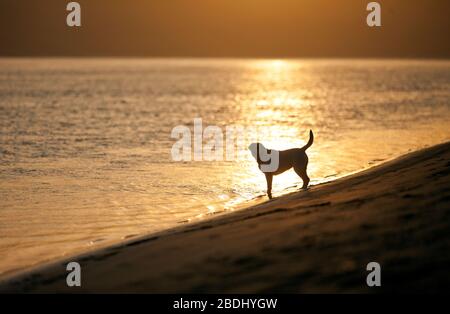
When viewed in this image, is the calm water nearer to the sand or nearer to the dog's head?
the dog's head

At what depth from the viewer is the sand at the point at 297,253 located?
19.6 ft

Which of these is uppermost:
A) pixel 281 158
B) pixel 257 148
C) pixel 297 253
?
pixel 257 148

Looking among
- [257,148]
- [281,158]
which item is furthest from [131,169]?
[281,158]

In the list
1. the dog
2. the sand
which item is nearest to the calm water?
the dog

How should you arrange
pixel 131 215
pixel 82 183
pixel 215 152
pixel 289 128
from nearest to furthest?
pixel 131 215 → pixel 82 183 → pixel 215 152 → pixel 289 128

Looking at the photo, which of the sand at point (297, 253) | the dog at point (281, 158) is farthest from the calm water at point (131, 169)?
the sand at point (297, 253)

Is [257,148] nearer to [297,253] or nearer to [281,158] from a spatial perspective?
[281,158]

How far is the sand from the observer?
5988 millimetres

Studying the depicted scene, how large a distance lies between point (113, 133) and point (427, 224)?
20.5 meters

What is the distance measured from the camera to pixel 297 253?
21.9 ft

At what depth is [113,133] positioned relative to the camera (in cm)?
2611
